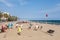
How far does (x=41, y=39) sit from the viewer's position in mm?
12883

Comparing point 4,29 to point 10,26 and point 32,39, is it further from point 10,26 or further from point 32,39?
point 32,39

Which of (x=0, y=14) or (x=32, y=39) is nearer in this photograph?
(x=32, y=39)

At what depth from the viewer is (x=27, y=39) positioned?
12656 mm

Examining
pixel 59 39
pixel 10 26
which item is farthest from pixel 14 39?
pixel 10 26

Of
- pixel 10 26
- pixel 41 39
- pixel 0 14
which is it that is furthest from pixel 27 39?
pixel 0 14

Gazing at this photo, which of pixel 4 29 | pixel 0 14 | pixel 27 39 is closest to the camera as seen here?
pixel 27 39

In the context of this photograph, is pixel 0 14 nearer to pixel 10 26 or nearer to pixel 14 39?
pixel 10 26

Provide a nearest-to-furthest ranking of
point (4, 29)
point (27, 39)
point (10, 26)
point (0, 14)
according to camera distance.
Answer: point (27, 39) → point (4, 29) → point (10, 26) → point (0, 14)

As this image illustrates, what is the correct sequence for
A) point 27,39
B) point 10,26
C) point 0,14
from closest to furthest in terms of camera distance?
1. point 27,39
2. point 10,26
3. point 0,14

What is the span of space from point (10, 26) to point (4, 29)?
347cm

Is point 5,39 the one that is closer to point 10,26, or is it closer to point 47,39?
point 47,39

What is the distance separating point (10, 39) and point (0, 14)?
5999cm

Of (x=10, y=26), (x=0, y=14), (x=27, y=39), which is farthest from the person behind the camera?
(x=0, y=14)

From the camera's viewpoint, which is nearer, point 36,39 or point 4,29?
point 36,39
